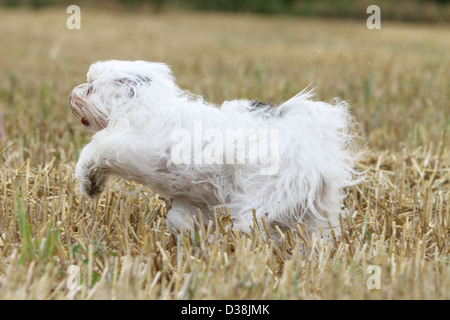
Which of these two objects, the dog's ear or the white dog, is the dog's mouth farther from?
the dog's ear

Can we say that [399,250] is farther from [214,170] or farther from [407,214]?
[214,170]

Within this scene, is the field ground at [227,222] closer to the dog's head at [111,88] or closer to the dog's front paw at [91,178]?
the dog's front paw at [91,178]

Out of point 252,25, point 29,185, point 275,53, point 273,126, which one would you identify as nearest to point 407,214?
point 273,126

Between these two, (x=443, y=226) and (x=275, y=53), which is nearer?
(x=443, y=226)

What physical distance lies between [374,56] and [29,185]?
26.2 feet

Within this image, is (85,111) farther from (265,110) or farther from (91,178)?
(265,110)

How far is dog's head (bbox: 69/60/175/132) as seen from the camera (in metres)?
2.87

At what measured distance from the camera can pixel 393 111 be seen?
6199 mm

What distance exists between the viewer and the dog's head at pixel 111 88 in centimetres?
287

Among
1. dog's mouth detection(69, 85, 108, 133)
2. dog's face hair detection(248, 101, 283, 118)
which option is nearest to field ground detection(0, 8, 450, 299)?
dog's mouth detection(69, 85, 108, 133)

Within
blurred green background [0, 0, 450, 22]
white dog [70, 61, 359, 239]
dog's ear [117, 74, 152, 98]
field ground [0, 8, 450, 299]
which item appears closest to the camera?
field ground [0, 8, 450, 299]

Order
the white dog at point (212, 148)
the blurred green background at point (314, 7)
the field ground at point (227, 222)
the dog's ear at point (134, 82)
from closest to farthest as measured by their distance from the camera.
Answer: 1. the field ground at point (227, 222)
2. the white dog at point (212, 148)
3. the dog's ear at point (134, 82)
4. the blurred green background at point (314, 7)

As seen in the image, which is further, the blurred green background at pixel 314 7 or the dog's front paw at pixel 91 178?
the blurred green background at pixel 314 7

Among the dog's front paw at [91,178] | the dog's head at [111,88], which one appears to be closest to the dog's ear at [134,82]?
the dog's head at [111,88]
